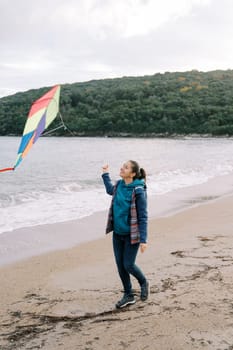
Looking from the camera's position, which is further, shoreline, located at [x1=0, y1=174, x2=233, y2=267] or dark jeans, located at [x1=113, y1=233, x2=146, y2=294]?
shoreline, located at [x1=0, y1=174, x2=233, y2=267]

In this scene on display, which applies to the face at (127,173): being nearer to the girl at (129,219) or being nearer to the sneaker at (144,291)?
the girl at (129,219)

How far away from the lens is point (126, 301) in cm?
471

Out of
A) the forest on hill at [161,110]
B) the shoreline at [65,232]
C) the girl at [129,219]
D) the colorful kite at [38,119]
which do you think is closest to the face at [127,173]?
the girl at [129,219]

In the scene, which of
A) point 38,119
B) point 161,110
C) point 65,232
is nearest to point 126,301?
point 38,119

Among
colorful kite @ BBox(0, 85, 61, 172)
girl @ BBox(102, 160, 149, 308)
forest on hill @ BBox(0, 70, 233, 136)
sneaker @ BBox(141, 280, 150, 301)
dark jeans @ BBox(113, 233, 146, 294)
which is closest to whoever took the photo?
colorful kite @ BBox(0, 85, 61, 172)

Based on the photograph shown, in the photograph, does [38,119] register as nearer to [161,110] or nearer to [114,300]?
[114,300]

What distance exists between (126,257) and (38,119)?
1749 millimetres

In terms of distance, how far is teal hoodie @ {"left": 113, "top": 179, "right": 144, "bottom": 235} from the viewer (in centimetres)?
462

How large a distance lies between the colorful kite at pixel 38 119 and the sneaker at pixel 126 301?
6.06 feet

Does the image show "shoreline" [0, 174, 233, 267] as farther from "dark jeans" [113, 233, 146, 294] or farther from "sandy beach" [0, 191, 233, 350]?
"dark jeans" [113, 233, 146, 294]

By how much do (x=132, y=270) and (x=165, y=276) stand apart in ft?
3.21

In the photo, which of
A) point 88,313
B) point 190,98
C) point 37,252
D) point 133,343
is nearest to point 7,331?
point 88,313

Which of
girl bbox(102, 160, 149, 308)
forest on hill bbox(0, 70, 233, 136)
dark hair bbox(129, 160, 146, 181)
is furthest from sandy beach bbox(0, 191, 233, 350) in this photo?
forest on hill bbox(0, 70, 233, 136)

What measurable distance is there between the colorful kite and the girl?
96 centimetres
